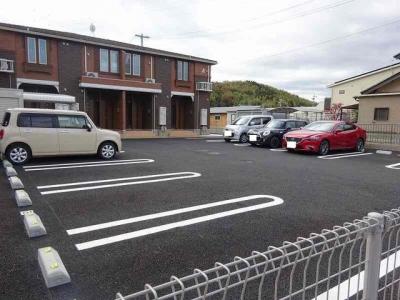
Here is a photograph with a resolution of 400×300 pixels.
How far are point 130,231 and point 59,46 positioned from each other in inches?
772

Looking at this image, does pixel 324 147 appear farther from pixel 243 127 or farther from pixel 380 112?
pixel 380 112

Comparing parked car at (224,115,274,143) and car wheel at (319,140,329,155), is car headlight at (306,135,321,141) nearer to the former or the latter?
car wheel at (319,140,329,155)

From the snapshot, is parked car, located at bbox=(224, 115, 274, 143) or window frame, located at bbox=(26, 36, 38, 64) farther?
window frame, located at bbox=(26, 36, 38, 64)

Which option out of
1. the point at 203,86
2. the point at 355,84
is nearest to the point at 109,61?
the point at 203,86

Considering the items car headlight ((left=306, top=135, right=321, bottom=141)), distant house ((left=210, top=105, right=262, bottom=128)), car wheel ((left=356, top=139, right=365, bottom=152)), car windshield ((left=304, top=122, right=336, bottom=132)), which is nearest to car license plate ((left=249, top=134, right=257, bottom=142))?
car windshield ((left=304, top=122, right=336, bottom=132))

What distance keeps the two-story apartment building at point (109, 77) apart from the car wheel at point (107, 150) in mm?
7725

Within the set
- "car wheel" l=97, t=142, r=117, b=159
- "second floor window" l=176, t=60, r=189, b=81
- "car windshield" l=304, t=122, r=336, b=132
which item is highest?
"second floor window" l=176, t=60, r=189, b=81

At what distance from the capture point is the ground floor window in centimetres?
1934

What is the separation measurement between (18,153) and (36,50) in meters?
12.7

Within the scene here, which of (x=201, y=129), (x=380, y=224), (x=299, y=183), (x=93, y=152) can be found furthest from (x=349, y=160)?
(x=201, y=129)

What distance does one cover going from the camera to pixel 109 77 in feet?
74.9

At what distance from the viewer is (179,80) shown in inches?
1035

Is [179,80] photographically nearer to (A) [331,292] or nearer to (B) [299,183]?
(B) [299,183]

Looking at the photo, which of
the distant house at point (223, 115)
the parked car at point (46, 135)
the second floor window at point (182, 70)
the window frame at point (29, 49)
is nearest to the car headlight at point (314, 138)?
the parked car at point (46, 135)
